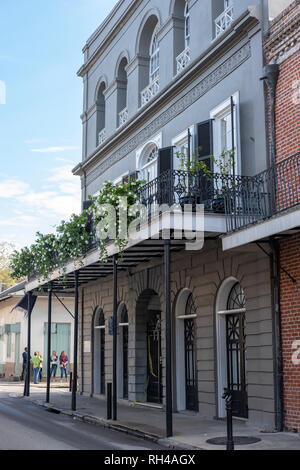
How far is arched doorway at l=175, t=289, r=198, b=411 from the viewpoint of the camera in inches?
590

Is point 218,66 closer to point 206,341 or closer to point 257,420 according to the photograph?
point 206,341

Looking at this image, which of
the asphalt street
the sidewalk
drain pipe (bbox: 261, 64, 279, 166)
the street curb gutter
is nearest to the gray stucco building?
drain pipe (bbox: 261, 64, 279, 166)

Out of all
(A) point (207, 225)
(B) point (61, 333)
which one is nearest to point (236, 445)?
(A) point (207, 225)

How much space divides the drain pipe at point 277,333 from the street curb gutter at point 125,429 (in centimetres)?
210

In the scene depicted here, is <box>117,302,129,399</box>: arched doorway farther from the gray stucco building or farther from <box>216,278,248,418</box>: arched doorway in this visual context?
<box>216,278,248,418</box>: arched doorway

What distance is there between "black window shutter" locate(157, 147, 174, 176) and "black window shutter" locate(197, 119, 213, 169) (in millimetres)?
1504

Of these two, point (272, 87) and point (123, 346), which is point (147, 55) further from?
point (123, 346)

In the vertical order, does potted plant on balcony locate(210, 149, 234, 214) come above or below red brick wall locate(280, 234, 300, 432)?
above

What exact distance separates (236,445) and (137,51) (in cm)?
1355

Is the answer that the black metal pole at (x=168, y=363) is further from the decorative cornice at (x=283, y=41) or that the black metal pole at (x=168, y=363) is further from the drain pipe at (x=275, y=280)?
the decorative cornice at (x=283, y=41)

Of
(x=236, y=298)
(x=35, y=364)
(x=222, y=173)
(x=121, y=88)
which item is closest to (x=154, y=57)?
(x=121, y=88)

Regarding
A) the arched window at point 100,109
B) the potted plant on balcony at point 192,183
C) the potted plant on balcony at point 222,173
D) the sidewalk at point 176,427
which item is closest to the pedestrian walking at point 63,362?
the sidewalk at point 176,427
